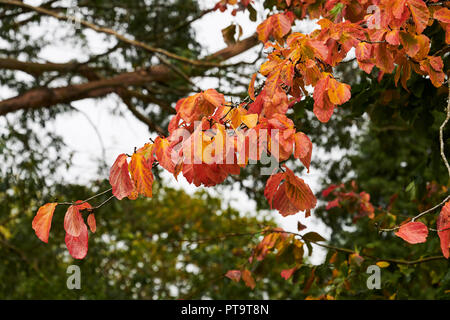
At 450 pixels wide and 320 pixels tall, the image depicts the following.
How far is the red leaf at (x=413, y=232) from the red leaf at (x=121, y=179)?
26.9 inches

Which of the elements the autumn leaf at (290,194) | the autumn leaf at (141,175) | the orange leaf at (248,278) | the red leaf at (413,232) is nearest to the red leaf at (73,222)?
the autumn leaf at (141,175)

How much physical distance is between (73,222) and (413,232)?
848 mm

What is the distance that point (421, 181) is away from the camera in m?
2.43

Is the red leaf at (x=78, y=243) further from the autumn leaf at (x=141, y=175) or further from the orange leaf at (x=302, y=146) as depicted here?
the orange leaf at (x=302, y=146)

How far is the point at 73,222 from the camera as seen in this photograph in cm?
115

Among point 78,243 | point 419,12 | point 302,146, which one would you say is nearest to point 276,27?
point 419,12

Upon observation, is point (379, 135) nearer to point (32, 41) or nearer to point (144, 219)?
point (32, 41)

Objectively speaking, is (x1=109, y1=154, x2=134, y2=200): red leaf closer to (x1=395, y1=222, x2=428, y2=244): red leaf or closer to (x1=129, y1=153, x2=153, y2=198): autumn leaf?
(x1=129, y1=153, x2=153, y2=198): autumn leaf

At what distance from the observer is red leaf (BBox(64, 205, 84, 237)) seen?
3.73ft

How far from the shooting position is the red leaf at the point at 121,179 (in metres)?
1.13

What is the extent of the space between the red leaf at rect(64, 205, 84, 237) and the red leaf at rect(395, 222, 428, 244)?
2.59 ft

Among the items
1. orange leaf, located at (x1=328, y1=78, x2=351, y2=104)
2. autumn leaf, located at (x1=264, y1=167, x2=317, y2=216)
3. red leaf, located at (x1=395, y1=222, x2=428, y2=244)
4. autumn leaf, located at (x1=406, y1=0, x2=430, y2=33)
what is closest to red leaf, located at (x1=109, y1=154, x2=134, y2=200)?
autumn leaf, located at (x1=264, y1=167, x2=317, y2=216)

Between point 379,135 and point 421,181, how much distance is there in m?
2.04
